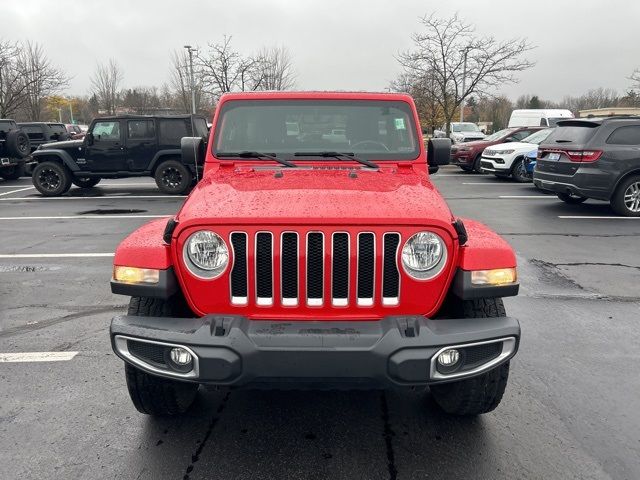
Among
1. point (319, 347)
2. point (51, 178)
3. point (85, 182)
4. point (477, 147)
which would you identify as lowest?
point (85, 182)

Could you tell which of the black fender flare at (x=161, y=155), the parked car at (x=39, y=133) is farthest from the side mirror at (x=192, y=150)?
the parked car at (x=39, y=133)

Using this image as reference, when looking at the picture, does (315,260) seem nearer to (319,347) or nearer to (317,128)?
(319,347)

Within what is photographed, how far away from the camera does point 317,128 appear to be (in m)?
3.78

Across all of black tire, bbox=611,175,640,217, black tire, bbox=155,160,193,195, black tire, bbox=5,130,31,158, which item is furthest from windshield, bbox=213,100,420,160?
black tire, bbox=5,130,31,158

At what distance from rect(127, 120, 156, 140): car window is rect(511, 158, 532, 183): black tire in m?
9.91

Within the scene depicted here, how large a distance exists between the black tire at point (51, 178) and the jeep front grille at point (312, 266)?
12.3 m

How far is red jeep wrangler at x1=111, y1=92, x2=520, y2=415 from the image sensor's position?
2.29 metres

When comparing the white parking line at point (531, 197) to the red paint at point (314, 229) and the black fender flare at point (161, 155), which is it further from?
the red paint at point (314, 229)

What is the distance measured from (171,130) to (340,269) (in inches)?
439

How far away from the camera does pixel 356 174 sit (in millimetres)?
3260

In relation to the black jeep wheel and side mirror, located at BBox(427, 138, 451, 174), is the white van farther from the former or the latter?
the black jeep wheel

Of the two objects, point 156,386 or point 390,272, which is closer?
point 390,272

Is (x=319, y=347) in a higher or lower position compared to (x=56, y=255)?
higher

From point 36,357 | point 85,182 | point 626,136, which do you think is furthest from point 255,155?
point 85,182
